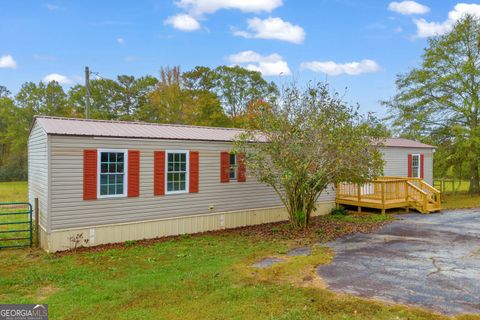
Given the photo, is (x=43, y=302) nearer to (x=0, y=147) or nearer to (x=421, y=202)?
(x=421, y=202)

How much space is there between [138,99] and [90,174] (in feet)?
87.0

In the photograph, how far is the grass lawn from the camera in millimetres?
4414

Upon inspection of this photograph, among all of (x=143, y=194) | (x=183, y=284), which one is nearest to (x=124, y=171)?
(x=143, y=194)

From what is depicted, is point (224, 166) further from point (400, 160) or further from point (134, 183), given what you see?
point (400, 160)

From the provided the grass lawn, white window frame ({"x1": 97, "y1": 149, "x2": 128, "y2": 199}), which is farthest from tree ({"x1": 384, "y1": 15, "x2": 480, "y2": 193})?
white window frame ({"x1": 97, "y1": 149, "x2": 128, "y2": 199})

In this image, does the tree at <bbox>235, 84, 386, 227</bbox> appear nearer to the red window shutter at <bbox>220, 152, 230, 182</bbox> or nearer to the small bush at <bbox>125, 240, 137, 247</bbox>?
the red window shutter at <bbox>220, 152, 230, 182</bbox>

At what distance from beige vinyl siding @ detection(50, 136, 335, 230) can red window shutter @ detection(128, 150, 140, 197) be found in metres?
0.12

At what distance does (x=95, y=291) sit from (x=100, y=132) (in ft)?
14.9

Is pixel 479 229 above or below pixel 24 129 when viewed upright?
below

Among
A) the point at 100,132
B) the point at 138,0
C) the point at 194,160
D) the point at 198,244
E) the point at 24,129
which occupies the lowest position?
the point at 198,244

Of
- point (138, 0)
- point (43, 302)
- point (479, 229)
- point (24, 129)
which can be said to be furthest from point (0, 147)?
point (479, 229)

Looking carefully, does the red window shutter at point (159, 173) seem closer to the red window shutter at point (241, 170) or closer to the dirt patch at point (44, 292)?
the red window shutter at point (241, 170)

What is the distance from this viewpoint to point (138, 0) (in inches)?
582

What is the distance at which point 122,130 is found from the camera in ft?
30.7
